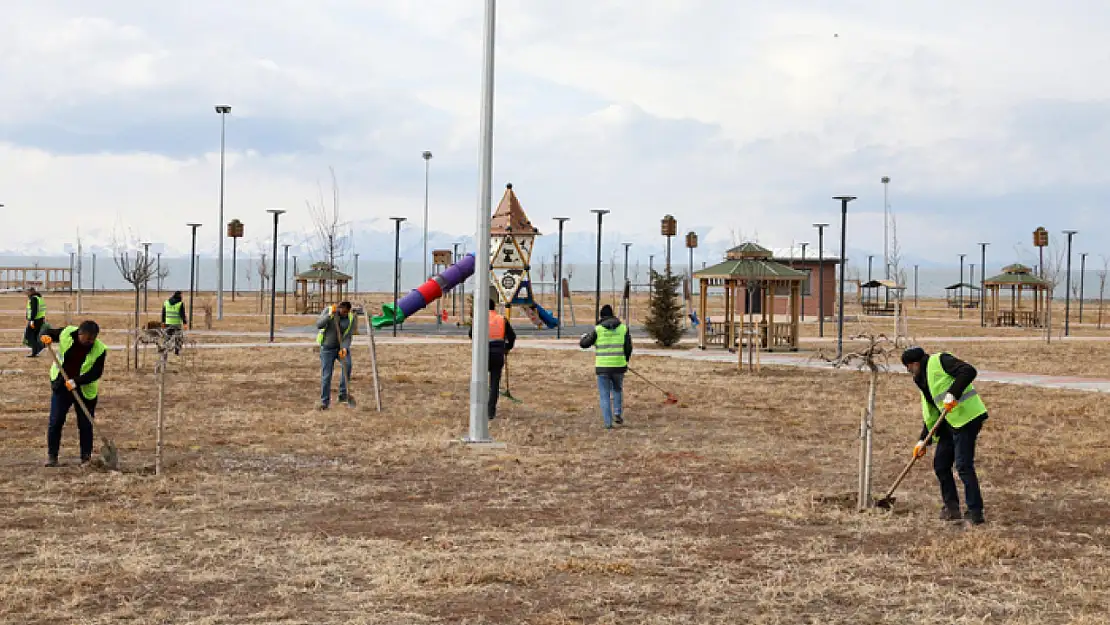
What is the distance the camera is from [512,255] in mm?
42188

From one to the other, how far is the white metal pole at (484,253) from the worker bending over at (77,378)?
4.30 m

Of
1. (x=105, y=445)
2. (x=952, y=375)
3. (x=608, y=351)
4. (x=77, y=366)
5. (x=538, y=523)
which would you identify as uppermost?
(x=952, y=375)

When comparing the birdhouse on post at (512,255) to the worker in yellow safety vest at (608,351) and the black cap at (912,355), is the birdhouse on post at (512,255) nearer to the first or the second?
the worker in yellow safety vest at (608,351)

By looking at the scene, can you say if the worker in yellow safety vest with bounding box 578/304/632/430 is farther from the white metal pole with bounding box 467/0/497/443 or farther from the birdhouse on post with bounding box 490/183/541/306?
the birdhouse on post with bounding box 490/183/541/306

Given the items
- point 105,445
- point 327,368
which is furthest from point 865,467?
point 327,368

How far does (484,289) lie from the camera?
47.1 ft

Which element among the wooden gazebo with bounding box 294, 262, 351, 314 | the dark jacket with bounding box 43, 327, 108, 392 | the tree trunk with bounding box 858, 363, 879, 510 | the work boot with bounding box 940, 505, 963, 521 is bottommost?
the work boot with bounding box 940, 505, 963, 521

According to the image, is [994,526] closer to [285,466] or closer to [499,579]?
[499,579]

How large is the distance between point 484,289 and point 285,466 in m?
3.32

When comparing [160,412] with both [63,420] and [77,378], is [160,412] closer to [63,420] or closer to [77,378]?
[77,378]

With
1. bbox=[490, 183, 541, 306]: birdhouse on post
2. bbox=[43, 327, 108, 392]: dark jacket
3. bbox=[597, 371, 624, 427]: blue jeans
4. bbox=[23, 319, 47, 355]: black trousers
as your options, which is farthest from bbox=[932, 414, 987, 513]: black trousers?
bbox=[490, 183, 541, 306]: birdhouse on post

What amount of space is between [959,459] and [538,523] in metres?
3.52

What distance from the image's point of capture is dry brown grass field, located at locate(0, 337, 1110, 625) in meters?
7.29

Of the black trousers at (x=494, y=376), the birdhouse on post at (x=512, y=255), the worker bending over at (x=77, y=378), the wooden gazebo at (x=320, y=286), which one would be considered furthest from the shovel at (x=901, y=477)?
the wooden gazebo at (x=320, y=286)
